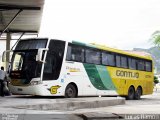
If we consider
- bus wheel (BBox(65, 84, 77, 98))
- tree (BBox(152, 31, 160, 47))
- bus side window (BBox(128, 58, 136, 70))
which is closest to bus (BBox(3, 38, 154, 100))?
bus wheel (BBox(65, 84, 77, 98))

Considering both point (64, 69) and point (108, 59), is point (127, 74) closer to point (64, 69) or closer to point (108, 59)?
point (108, 59)

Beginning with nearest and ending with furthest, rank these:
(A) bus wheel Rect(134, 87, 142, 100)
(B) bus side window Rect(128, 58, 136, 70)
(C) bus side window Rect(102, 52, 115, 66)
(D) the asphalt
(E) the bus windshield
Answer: (D) the asphalt, (E) the bus windshield, (C) bus side window Rect(102, 52, 115, 66), (B) bus side window Rect(128, 58, 136, 70), (A) bus wheel Rect(134, 87, 142, 100)

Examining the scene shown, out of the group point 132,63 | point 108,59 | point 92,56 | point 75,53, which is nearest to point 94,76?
point 92,56

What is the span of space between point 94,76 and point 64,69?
116 inches

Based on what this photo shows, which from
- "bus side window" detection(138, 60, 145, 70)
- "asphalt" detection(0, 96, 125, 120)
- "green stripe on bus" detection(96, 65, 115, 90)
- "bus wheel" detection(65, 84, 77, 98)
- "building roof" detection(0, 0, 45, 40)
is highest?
"building roof" detection(0, 0, 45, 40)

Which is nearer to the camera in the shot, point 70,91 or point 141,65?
point 70,91

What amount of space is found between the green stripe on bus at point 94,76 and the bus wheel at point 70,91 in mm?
1386

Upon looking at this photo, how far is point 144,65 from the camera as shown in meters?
27.5

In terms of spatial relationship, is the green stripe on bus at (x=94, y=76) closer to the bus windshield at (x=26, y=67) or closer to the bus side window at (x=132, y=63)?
the bus windshield at (x=26, y=67)

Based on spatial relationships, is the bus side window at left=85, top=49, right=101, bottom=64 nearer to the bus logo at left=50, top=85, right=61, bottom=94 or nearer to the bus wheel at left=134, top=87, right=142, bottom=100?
the bus logo at left=50, top=85, right=61, bottom=94

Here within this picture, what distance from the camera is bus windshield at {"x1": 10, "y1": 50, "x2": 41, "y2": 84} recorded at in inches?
689

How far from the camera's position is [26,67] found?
17766 mm

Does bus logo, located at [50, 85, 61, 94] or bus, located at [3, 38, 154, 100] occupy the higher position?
bus, located at [3, 38, 154, 100]

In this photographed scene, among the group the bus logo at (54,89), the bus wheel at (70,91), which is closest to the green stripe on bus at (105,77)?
the bus wheel at (70,91)
